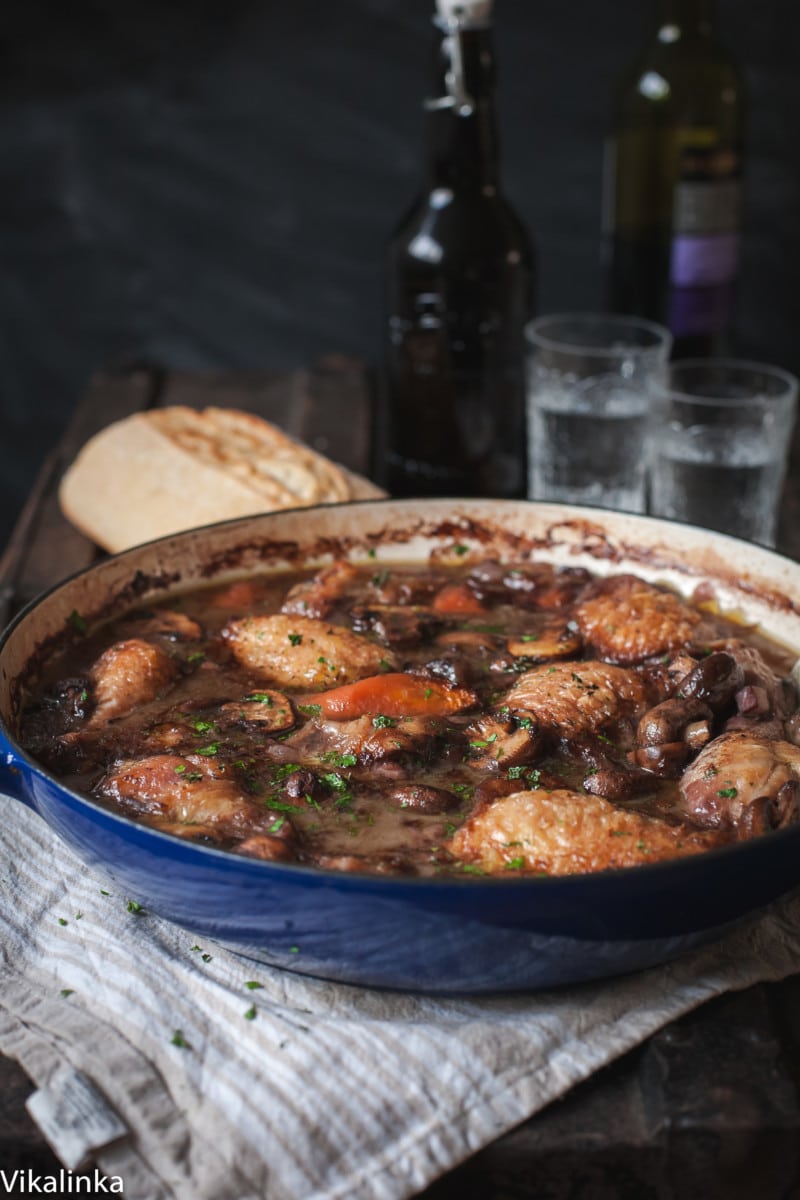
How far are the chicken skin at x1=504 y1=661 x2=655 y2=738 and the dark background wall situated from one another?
11.7ft

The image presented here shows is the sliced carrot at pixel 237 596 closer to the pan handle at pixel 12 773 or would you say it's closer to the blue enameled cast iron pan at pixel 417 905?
the blue enameled cast iron pan at pixel 417 905

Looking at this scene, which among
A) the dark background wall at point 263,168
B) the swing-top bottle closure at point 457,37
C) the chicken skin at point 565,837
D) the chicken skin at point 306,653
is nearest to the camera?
the chicken skin at point 565,837

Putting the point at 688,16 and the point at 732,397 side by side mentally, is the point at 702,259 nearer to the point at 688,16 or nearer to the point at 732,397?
the point at 732,397

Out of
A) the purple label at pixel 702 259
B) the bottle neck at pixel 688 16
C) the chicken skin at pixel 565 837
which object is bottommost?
the chicken skin at pixel 565 837

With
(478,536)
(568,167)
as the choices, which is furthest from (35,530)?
(568,167)

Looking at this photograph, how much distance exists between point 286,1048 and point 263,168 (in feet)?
14.9

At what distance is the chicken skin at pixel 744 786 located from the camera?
2018mm

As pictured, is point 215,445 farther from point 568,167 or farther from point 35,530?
point 568,167

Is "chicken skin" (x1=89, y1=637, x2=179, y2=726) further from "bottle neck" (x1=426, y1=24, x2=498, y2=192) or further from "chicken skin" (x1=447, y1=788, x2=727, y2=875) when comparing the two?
"bottle neck" (x1=426, y1=24, x2=498, y2=192)

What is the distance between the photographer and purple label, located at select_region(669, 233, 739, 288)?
423cm

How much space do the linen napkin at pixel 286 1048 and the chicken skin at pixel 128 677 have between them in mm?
396

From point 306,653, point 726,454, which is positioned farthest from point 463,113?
point 306,653

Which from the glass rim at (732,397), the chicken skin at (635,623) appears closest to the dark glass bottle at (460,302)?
the glass rim at (732,397)

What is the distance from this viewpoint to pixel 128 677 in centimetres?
252
